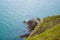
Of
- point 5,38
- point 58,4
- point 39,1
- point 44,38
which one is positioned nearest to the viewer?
point 44,38

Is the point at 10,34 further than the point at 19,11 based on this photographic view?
No

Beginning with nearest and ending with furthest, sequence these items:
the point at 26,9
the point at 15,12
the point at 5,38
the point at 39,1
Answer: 1. the point at 5,38
2. the point at 15,12
3. the point at 26,9
4. the point at 39,1

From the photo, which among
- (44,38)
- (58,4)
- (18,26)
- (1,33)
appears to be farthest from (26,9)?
(44,38)

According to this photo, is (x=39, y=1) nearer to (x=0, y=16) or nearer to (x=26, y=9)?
(x=26, y=9)

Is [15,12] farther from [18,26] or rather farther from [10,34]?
[10,34]


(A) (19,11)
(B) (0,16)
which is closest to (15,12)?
(A) (19,11)

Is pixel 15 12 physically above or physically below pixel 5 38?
above
